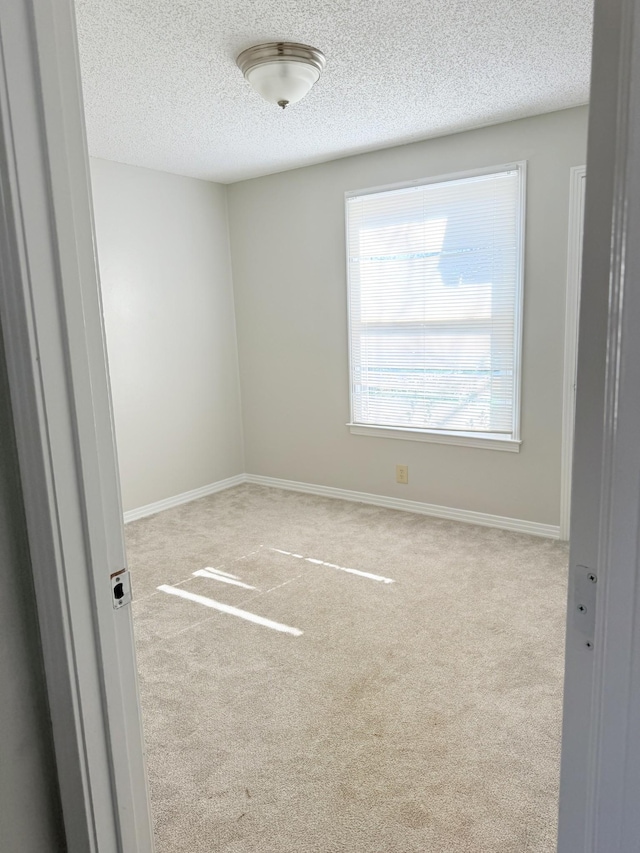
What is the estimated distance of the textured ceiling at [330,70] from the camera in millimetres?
2162

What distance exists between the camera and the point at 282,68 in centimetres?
248

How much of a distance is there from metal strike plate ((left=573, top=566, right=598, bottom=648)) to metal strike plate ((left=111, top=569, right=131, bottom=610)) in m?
0.74

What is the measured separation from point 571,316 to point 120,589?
3.10 metres

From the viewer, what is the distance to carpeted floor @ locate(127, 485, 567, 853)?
1687 mm

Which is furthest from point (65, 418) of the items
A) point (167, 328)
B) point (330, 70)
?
point (167, 328)

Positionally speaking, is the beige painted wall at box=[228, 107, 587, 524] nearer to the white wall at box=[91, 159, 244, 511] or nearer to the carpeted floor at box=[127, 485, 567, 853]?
the white wall at box=[91, 159, 244, 511]

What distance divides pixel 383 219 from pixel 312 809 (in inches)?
138

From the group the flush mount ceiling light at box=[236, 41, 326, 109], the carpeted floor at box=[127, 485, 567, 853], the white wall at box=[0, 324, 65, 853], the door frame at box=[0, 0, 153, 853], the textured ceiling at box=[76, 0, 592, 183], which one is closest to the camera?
the door frame at box=[0, 0, 153, 853]

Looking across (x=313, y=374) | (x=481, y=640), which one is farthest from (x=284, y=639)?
(x=313, y=374)

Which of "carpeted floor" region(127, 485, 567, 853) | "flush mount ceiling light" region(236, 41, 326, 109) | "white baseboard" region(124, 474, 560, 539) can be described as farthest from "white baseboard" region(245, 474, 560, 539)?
"flush mount ceiling light" region(236, 41, 326, 109)

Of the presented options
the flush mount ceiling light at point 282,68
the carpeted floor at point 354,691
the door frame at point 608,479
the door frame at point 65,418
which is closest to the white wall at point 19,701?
the door frame at point 65,418

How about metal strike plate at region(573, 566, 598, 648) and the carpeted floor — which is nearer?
metal strike plate at region(573, 566, 598, 648)

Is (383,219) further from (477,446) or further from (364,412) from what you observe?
(477,446)

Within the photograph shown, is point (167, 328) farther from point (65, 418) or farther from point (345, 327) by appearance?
point (65, 418)
